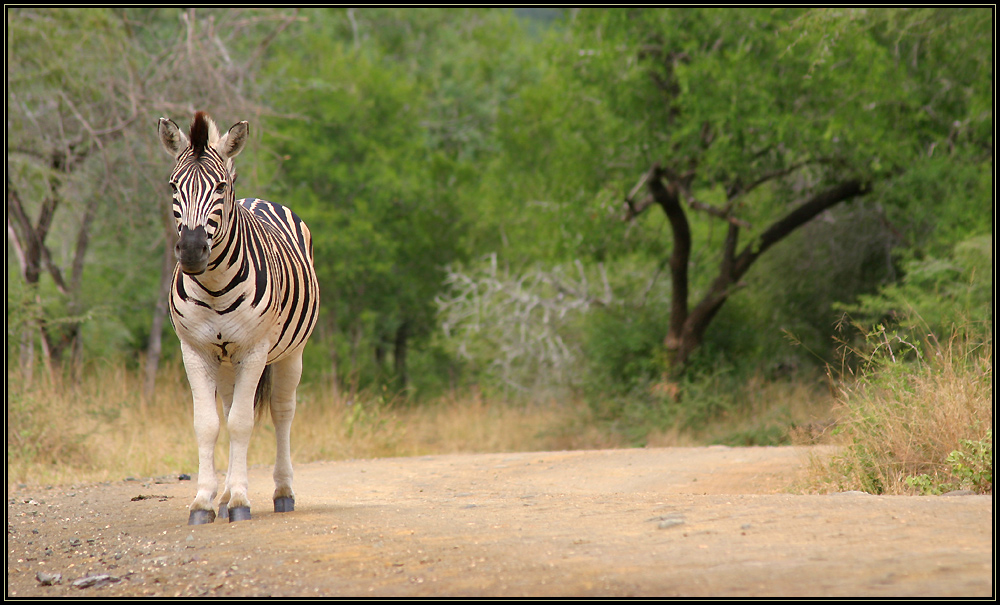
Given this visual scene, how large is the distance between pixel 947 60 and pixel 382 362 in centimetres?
2133

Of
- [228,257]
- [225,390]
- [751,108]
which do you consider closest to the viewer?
[228,257]

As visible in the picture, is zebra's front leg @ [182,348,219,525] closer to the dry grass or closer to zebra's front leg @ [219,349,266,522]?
zebra's front leg @ [219,349,266,522]

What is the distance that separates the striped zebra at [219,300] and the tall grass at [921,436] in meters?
4.20

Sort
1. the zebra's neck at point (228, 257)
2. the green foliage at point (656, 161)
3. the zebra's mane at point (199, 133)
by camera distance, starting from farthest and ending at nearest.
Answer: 1. the green foliage at point (656, 161)
2. the zebra's mane at point (199, 133)
3. the zebra's neck at point (228, 257)

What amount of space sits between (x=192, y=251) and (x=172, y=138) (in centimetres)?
97

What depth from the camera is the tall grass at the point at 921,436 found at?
5672 mm

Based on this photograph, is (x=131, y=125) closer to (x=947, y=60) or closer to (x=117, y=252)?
(x=117, y=252)

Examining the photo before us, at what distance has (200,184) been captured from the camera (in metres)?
5.07

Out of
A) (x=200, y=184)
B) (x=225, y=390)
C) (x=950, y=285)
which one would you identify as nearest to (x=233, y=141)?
(x=200, y=184)

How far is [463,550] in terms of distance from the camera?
169 inches

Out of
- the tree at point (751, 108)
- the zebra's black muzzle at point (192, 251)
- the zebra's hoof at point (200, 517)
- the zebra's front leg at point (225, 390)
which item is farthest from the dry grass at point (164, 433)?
the zebra's black muzzle at point (192, 251)

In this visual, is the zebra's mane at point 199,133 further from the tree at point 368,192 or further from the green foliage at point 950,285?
the tree at point 368,192

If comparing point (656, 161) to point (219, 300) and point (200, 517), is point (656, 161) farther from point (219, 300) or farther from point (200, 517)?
point (200, 517)

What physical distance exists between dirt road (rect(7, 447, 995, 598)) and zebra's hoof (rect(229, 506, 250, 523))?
0.14 metres
